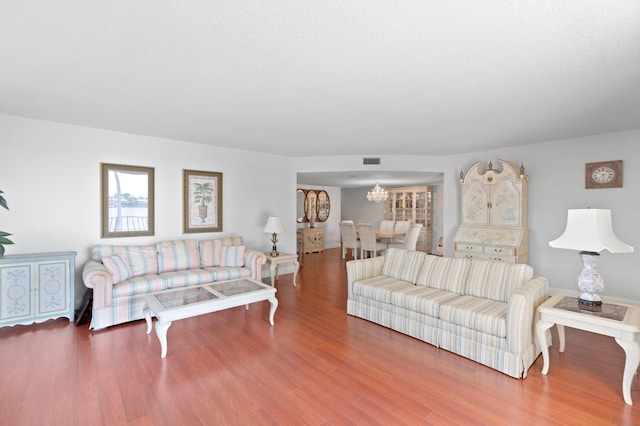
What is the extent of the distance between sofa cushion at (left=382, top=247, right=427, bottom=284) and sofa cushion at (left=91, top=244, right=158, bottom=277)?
2.96 metres

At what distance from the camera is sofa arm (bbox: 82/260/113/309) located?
3.13m

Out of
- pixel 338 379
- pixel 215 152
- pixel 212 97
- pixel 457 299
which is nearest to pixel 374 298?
pixel 457 299

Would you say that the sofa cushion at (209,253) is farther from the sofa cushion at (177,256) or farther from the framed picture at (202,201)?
the framed picture at (202,201)

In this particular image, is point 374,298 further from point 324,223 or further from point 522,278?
point 324,223

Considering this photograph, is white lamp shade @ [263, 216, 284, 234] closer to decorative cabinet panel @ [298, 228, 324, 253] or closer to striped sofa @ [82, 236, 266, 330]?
striped sofa @ [82, 236, 266, 330]

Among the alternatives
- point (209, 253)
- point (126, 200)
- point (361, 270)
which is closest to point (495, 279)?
point (361, 270)

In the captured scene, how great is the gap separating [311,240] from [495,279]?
5.89 metres

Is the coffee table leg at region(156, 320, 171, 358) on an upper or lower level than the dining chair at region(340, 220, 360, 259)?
lower

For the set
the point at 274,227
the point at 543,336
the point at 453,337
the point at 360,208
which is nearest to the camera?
the point at 543,336

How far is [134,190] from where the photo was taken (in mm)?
4152

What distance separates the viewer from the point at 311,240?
8492 mm

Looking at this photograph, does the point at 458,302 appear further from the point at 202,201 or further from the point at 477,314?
the point at 202,201

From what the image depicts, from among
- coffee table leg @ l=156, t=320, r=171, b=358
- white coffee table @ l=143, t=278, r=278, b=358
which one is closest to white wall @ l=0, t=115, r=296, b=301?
white coffee table @ l=143, t=278, r=278, b=358

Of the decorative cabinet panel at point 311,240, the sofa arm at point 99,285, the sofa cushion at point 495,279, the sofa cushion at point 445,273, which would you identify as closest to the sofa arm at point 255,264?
the sofa arm at point 99,285
